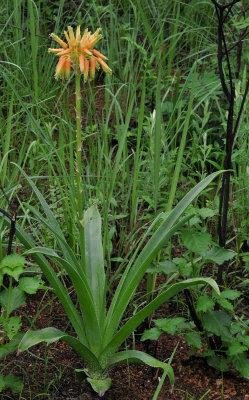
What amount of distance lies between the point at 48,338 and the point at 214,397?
73cm

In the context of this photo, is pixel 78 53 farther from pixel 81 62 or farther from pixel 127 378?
pixel 127 378

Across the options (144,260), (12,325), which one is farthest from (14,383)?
(144,260)

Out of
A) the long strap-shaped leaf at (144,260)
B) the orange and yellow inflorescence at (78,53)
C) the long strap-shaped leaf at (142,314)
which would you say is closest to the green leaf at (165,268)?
the long strap-shaped leaf at (144,260)

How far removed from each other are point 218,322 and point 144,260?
445mm

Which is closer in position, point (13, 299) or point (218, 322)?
point (13, 299)

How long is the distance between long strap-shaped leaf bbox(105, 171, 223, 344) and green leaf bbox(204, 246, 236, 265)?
8.8 inches

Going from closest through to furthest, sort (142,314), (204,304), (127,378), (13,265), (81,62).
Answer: (81,62)
(13,265)
(142,314)
(204,304)
(127,378)

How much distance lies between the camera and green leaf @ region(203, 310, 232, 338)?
84.7 inches

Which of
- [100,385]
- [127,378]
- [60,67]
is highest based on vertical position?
[60,67]

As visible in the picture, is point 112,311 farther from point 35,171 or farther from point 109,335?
point 35,171

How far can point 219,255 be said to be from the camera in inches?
85.3

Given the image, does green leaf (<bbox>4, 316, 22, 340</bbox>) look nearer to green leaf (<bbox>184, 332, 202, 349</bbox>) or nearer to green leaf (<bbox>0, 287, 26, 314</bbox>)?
green leaf (<bbox>0, 287, 26, 314</bbox>)

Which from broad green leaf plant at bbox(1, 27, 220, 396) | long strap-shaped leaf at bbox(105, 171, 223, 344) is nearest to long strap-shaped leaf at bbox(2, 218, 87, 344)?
broad green leaf plant at bbox(1, 27, 220, 396)

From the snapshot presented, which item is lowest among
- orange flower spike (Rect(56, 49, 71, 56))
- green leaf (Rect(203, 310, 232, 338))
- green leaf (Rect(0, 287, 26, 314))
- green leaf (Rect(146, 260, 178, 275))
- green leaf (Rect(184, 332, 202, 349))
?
green leaf (Rect(184, 332, 202, 349))
